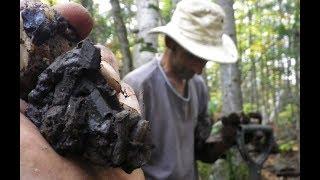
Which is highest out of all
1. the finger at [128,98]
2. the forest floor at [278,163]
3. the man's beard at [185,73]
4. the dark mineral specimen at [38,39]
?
the dark mineral specimen at [38,39]

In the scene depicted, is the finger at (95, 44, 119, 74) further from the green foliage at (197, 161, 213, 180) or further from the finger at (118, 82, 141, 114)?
the green foliage at (197, 161, 213, 180)

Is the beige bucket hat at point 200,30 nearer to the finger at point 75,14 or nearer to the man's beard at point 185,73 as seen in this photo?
the man's beard at point 185,73

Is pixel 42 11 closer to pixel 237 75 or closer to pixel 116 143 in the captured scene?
pixel 116 143

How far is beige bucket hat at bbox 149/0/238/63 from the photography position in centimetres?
233

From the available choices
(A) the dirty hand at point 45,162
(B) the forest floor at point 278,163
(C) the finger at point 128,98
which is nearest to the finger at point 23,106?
(A) the dirty hand at point 45,162

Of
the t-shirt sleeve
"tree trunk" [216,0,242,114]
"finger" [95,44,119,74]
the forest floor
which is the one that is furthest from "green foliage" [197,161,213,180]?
"finger" [95,44,119,74]

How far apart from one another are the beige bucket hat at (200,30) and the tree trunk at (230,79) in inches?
101

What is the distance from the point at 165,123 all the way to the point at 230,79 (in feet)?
9.29

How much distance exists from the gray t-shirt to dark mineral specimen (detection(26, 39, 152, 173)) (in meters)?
1.36

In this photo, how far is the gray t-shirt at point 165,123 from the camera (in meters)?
2.37

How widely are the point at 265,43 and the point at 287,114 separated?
5.94ft

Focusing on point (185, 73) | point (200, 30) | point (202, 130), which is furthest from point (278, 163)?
point (200, 30)
